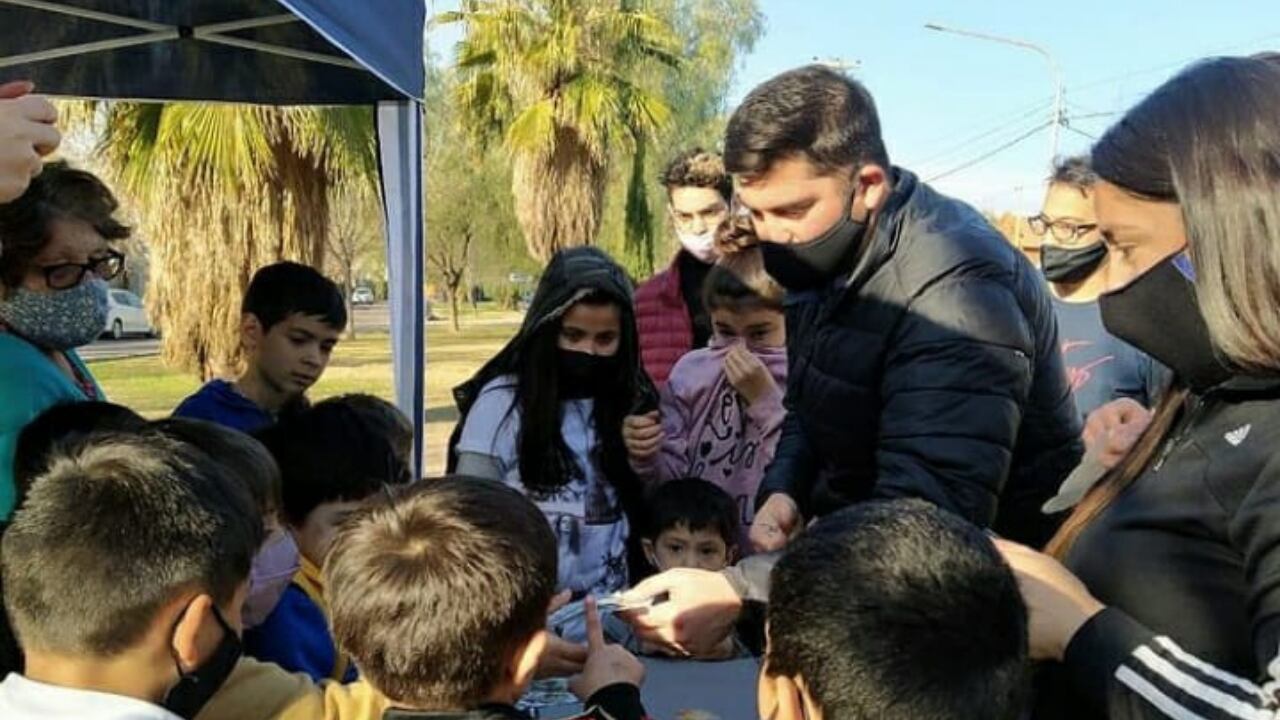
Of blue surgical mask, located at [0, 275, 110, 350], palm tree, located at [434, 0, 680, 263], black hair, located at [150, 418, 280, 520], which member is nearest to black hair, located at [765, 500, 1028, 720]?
black hair, located at [150, 418, 280, 520]

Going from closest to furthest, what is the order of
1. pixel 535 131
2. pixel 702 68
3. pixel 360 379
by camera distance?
pixel 535 131
pixel 360 379
pixel 702 68

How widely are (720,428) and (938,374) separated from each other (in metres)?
1.52

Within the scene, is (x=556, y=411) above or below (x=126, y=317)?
above

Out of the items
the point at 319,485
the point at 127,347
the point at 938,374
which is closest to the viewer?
the point at 938,374

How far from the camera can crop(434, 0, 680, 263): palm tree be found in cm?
1612

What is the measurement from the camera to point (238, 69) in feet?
16.3

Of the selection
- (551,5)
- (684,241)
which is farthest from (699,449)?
(551,5)

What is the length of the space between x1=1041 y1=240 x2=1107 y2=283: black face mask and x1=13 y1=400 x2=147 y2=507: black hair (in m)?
3.38

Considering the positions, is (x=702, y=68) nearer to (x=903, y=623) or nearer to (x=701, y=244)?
(x=701, y=244)

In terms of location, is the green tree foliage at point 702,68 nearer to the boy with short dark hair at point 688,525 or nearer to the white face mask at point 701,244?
the white face mask at point 701,244

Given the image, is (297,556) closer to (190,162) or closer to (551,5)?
(190,162)

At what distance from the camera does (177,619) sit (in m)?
1.71

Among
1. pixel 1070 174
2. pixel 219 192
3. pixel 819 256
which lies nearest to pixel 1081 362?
pixel 1070 174

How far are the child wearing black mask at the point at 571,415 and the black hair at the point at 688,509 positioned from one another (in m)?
0.07
